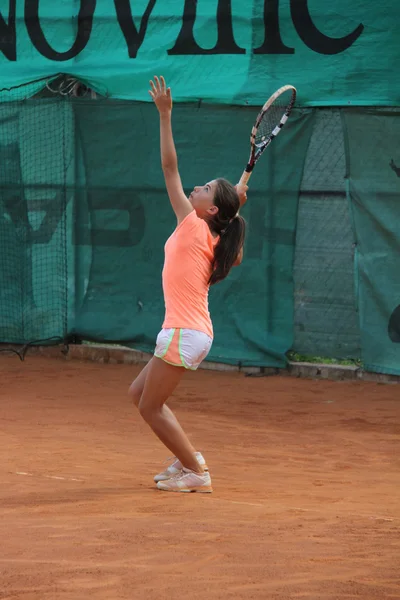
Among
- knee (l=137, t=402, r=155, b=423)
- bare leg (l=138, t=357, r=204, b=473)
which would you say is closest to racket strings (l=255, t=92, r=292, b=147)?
bare leg (l=138, t=357, r=204, b=473)

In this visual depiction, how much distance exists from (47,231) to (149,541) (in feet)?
24.4

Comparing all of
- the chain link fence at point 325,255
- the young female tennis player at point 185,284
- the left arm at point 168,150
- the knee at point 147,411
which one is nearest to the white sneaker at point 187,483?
the young female tennis player at point 185,284

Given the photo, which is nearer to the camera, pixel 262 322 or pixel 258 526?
pixel 258 526

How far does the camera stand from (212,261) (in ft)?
19.1

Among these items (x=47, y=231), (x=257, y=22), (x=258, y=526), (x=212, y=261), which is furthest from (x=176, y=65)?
(x=258, y=526)

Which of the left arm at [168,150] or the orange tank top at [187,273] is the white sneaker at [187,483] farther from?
the left arm at [168,150]

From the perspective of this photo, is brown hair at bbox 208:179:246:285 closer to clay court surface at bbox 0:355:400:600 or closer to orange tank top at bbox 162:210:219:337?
orange tank top at bbox 162:210:219:337

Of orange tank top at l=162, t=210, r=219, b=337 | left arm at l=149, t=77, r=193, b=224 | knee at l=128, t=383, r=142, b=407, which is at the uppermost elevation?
left arm at l=149, t=77, r=193, b=224

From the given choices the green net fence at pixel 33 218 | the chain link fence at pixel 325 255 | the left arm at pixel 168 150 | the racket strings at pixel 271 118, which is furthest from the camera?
the green net fence at pixel 33 218

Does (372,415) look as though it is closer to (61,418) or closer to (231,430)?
(231,430)

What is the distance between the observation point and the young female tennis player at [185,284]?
568 centimetres

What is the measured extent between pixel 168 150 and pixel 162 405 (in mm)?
1356

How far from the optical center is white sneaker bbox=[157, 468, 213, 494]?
5902mm

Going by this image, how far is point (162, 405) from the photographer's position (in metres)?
5.83
